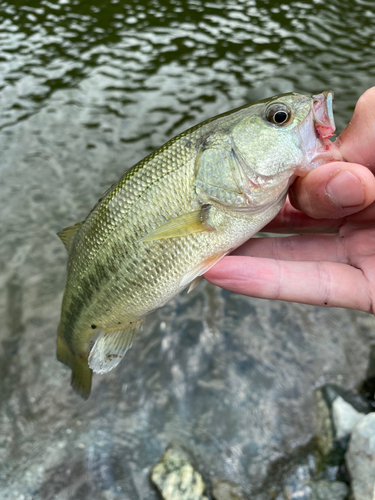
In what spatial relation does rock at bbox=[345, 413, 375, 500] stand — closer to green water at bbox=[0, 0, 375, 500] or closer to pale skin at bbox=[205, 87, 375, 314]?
green water at bbox=[0, 0, 375, 500]

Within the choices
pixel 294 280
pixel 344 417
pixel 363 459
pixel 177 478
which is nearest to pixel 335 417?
pixel 344 417

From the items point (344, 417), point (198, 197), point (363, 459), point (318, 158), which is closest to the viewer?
point (318, 158)

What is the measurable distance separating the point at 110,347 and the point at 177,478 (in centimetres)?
156

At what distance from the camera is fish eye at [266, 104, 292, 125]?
2324 millimetres

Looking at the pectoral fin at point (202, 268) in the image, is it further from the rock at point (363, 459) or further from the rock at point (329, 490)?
the rock at point (329, 490)

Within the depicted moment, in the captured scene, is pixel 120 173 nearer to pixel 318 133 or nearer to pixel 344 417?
pixel 318 133

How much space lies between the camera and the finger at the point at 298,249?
2.96 meters

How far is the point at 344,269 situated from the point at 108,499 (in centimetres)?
303

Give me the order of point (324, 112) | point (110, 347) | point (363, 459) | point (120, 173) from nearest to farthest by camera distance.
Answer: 1. point (324, 112)
2. point (110, 347)
3. point (363, 459)
4. point (120, 173)

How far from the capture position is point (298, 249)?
304 cm

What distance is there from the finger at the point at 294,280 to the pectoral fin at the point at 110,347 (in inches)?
34.0

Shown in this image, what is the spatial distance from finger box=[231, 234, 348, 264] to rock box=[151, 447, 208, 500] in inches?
86.6

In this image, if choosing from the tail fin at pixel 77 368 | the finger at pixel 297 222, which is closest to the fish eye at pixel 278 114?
the finger at pixel 297 222

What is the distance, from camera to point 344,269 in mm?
2715
